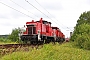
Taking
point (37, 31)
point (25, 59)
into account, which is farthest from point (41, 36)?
point (25, 59)

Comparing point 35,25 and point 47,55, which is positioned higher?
point 35,25

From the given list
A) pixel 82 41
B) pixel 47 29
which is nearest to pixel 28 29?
pixel 47 29

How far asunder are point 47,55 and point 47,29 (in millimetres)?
17381

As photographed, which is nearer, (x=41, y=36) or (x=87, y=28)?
(x=41, y=36)

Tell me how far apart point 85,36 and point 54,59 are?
13675 mm

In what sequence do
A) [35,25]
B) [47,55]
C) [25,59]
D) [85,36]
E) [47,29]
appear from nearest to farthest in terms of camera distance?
[25,59] < [47,55] < [85,36] < [35,25] < [47,29]

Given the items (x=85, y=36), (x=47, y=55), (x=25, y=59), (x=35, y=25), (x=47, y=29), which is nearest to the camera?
(x=25, y=59)

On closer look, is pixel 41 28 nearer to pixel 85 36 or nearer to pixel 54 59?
pixel 85 36

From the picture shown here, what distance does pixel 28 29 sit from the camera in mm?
26125

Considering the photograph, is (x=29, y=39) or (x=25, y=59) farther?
(x=29, y=39)

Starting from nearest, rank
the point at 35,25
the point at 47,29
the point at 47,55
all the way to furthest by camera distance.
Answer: the point at 47,55, the point at 35,25, the point at 47,29

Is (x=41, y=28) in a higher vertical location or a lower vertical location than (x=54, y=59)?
higher

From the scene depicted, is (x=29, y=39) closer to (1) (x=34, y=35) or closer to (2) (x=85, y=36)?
(1) (x=34, y=35)

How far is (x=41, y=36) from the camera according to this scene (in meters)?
25.2
